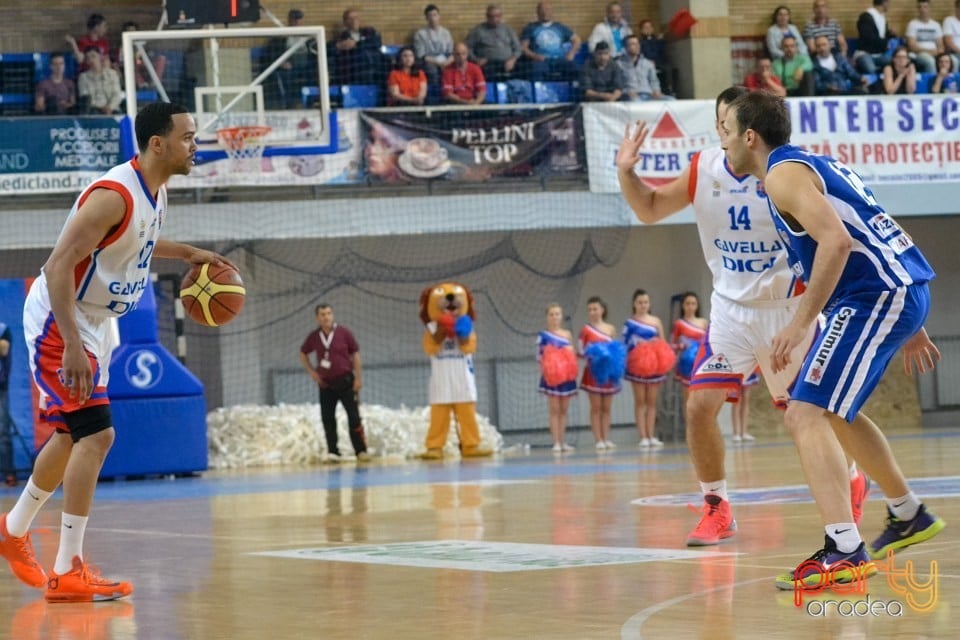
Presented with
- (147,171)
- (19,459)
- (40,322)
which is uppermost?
(147,171)

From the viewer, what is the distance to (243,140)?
16859 millimetres

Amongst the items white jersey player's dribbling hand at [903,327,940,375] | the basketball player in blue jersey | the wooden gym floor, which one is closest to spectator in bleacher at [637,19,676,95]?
the wooden gym floor

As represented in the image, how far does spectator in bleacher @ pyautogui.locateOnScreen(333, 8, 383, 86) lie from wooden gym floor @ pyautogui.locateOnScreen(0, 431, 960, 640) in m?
9.83

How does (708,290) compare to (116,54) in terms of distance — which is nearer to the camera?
(116,54)

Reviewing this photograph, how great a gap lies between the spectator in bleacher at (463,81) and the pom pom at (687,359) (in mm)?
4394

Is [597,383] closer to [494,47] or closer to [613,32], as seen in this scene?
[494,47]

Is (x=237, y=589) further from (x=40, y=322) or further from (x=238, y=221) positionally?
(x=238, y=221)

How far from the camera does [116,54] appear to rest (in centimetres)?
2036

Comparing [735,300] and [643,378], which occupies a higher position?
[735,300]

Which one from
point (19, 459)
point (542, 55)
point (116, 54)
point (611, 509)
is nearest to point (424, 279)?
point (542, 55)

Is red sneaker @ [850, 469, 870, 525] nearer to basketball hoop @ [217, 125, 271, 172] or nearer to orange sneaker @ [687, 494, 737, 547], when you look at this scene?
orange sneaker @ [687, 494, 737, 547]

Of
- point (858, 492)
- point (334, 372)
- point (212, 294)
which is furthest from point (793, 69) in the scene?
point (212, 294)

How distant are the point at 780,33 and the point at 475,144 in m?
5.74

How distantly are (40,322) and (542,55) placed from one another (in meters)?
16.6
